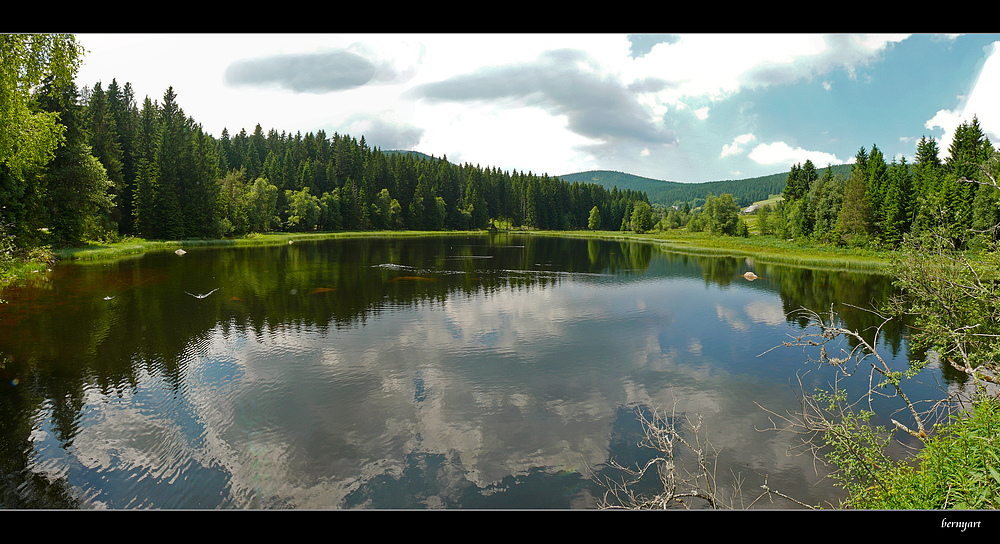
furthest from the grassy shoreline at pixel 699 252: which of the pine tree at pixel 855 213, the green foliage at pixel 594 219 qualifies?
the green foliage at pixel 594 219

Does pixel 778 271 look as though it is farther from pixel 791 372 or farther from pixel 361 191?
pixel 361 191

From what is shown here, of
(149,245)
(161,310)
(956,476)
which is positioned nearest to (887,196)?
(956,476)

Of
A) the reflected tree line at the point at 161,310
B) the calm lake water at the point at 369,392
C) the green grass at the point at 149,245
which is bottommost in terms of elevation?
the calm lake water at the point at 369,392

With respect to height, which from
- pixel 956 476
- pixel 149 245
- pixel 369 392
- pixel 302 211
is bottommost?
pixel 369 392

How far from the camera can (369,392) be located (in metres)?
16.0

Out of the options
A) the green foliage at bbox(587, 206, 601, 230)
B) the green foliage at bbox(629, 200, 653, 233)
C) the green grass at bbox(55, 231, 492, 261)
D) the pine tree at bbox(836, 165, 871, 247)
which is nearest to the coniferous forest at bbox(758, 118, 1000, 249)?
the pine tree at bbox(836, 165, 871, 247)

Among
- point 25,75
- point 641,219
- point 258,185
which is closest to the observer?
point 25,75

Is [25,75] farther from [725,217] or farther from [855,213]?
[725,217]

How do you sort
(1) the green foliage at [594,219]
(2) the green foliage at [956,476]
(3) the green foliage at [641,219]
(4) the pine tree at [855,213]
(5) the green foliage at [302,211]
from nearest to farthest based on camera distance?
(2) the green foliage at [956,476] < (4) the pine tree at [855,213] < (5) the green foliage at [302,211] < (3) the green foliage at [641,219] < (1) the green foliage at [594,219]

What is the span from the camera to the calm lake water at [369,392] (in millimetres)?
10891

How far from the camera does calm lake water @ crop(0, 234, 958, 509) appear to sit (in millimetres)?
10891

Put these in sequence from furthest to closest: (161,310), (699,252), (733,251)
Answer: (699,252) < (733,251) < (161,310)

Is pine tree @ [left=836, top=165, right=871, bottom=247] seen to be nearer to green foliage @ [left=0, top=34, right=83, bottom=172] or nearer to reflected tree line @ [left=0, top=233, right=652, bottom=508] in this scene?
reflected tree line @ [left=0, top=233, right=652, bottom=508]

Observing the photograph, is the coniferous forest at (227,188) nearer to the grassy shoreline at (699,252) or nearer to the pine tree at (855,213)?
the grassy shoreline at (699,252)
